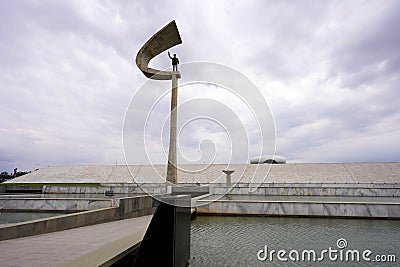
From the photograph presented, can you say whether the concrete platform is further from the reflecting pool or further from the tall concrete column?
the reflecting pool

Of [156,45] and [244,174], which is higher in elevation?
[156,45]

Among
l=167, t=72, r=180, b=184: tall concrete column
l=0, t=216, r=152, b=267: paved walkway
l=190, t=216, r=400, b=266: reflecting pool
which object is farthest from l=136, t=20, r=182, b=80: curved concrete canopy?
l=0, t=216, r=152, b=267: paved walkway

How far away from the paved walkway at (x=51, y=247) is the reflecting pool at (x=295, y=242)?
1.49m

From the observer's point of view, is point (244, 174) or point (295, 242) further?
point (244, 174)

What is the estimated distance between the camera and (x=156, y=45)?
48.6ft

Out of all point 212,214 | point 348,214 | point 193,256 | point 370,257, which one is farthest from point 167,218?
point 348,214

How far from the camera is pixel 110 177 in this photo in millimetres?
26609

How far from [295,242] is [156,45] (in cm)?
1313

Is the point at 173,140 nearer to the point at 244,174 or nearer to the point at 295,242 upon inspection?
the point at 295,242

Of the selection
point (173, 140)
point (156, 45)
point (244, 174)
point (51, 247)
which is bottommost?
point (51, 247)

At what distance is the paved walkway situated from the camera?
9.61 feet

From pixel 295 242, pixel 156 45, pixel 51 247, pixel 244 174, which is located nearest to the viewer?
pixel 51 247

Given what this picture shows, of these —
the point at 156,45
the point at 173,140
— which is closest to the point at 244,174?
the point at 173,140

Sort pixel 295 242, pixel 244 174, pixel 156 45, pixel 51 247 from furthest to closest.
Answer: pixel 244 174 → pixel 156 45 → pixel 295 242 → pixel 51 247
